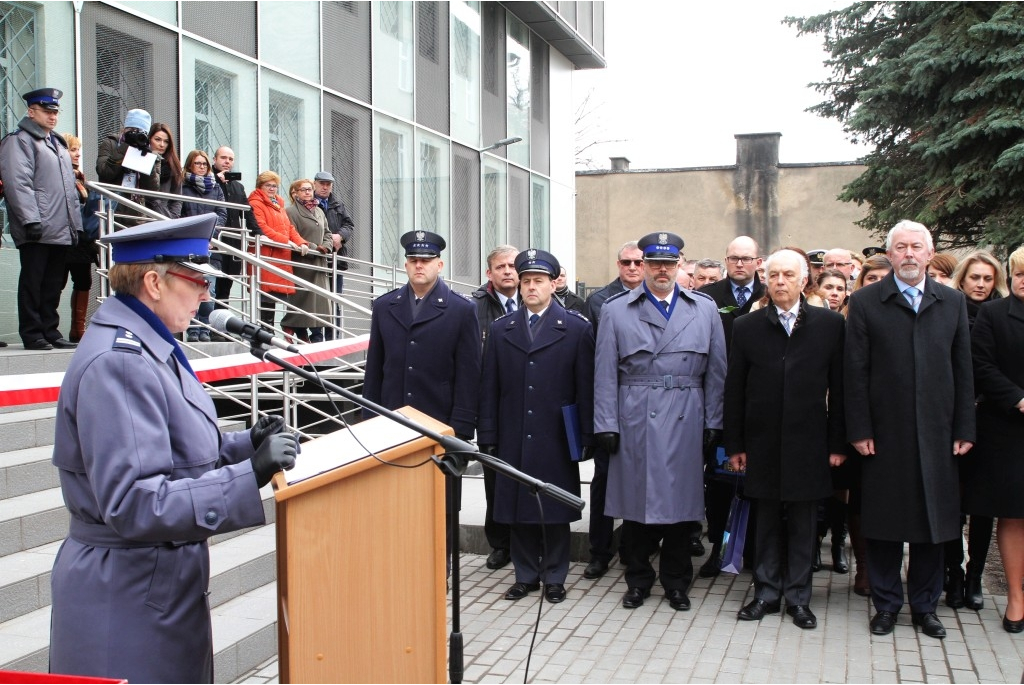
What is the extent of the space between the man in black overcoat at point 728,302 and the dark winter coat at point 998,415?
1642mm

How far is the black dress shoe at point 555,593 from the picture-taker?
6.08 m

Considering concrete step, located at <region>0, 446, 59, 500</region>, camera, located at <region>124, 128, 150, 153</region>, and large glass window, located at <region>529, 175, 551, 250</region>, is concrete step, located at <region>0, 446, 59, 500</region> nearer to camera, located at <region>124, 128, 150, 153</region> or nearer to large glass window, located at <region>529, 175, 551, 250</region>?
camera, located at <region>124, 128, 150, 153</region>

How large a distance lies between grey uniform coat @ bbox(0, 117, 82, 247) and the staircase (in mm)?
1710

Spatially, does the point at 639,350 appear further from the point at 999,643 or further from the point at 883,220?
the point at 883,220

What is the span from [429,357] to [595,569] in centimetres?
190

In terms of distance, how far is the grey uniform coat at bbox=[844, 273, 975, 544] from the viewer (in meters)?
5.43

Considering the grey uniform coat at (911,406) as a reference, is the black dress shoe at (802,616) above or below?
below

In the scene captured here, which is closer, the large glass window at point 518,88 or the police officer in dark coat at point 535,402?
the police officer in dark coat at point 535,402

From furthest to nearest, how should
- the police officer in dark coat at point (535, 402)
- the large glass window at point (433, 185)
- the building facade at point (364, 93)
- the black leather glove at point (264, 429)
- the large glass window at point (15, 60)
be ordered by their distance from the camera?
the large glass window at point (433, 185)
the building facade at point (364, 93)
the large glass window at point (15, 60)
the police officer in dark coat at point (535, 402)
the black leather glove at point (264, 429)

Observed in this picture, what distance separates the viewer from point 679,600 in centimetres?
593

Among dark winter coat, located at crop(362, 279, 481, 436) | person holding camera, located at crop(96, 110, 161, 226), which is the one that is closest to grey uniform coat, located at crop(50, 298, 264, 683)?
dark winter coat, located at crop(362, 279, 481, 436)

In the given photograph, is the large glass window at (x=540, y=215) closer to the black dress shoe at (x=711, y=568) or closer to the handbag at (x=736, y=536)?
the black dress shoe at (x=711, y=568)

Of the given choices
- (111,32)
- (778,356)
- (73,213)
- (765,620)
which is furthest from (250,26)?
(765,620)

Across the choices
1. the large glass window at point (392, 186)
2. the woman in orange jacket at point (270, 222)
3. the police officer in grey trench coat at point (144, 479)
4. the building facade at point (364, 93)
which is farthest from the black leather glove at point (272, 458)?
the large glass window at point (392, 186)
